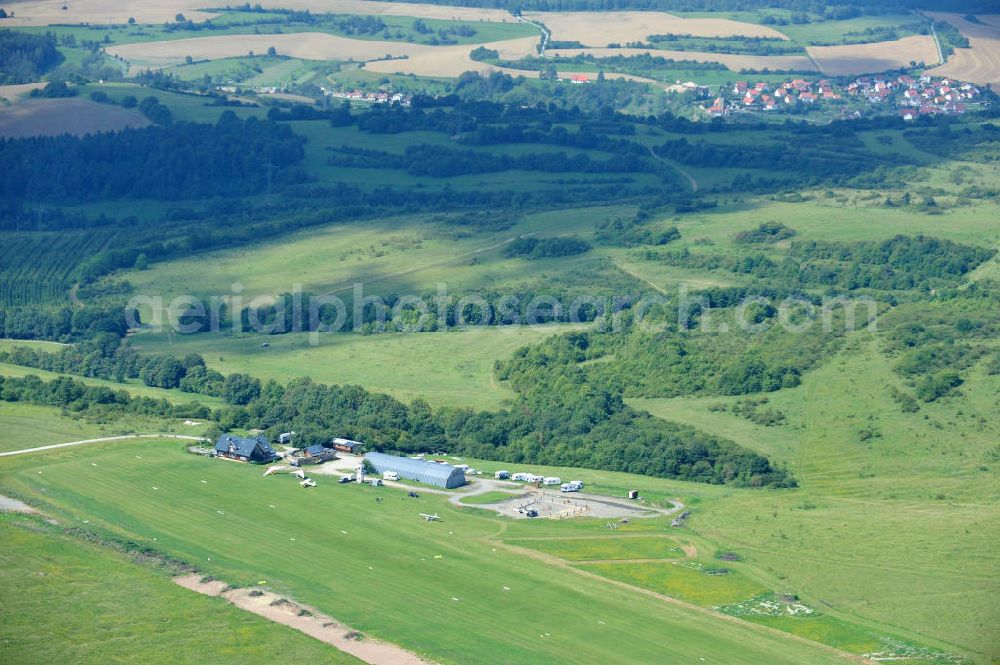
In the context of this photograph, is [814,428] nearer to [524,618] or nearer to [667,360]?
[667,360]

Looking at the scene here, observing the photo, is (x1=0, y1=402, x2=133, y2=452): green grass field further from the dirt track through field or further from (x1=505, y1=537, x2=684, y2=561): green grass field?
(x1=505, y1=537, x2=684, y2=561): green grass field

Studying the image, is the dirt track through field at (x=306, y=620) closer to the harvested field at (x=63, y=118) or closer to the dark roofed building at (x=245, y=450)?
the dark roofed building at (x=245, y=450)

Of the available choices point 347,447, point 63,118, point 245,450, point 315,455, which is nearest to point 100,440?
point 245,450

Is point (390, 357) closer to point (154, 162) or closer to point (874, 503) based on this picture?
point (874, 503)

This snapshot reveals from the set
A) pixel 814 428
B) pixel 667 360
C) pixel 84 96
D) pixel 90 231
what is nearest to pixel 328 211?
pixel 90 231

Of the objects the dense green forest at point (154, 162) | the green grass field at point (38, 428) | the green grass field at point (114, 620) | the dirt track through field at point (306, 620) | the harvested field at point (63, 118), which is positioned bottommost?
the green grass field at point (38, 428)

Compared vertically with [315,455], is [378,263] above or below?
above

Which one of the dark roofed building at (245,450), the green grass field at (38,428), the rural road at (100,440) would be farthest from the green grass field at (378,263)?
the dark roofed building at (245,450)
